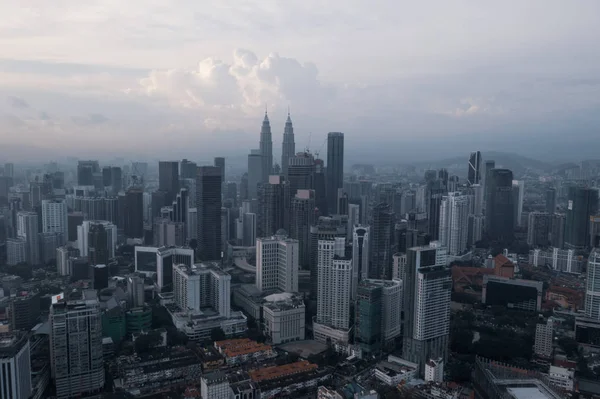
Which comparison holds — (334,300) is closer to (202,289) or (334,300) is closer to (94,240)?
(202,289)

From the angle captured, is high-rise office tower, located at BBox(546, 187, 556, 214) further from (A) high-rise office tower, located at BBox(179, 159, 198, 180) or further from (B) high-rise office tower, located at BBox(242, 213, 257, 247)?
(A) high-rise office tower, located at BBox(179, 159, 198, 180)

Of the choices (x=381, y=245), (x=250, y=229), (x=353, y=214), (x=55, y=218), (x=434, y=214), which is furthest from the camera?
(x=353, y=214)

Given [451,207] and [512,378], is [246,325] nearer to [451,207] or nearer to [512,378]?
[512,378]

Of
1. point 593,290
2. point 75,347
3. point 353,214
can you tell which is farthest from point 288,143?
point 75,347

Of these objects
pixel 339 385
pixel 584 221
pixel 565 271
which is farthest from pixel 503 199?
pixel 339 385

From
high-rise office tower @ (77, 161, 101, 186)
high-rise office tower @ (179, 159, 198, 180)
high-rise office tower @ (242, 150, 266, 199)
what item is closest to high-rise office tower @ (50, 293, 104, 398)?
high-rise office tower @ (77, 161, 101, 186)

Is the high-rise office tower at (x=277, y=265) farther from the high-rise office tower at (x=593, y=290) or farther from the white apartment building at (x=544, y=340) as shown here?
the high-rise office tower at (x=593, y=290)
